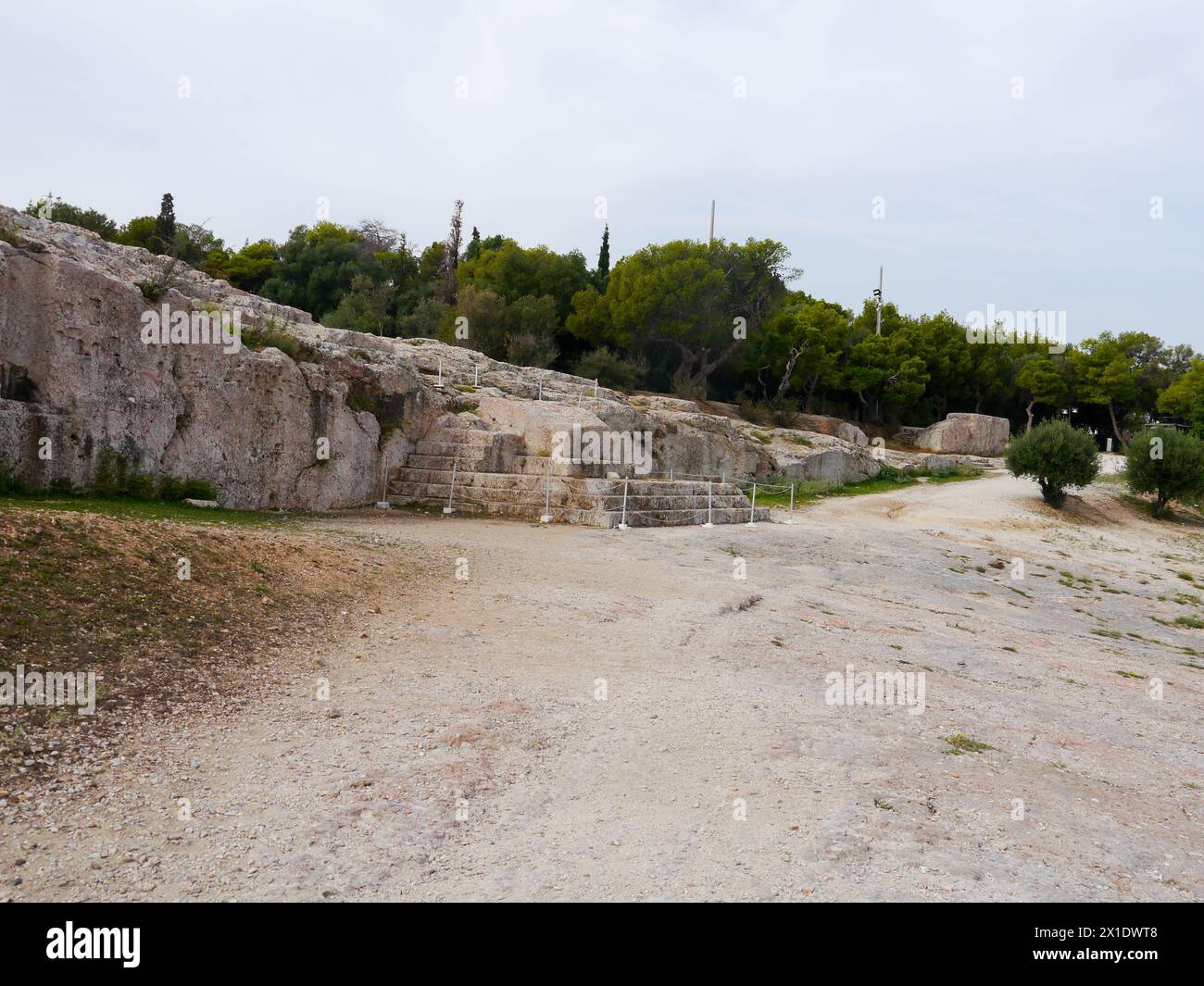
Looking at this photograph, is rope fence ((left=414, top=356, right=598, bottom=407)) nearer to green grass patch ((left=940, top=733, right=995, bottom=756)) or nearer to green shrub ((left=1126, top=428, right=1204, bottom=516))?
green grass patch ((left=940, top=733, right=995, bottom=756))

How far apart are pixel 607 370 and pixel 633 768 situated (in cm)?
2777

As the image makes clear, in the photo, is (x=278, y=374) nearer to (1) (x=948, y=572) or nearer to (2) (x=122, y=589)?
(2) (x=122, y=589)

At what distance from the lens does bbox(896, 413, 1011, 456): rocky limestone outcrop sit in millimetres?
40469

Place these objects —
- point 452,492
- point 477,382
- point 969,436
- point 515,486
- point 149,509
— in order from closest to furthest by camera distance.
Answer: point 149,509, point 452,492, point 515,486, point 477,382, point 969,436

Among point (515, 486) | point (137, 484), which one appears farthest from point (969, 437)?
point (137, 484)

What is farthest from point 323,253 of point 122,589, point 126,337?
point 122,589

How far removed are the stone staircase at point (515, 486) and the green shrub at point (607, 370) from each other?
1535cm

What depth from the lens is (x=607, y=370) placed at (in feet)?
103

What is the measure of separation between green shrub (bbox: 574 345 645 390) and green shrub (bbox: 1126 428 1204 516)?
17.9 meters

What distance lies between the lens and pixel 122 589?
5324mm

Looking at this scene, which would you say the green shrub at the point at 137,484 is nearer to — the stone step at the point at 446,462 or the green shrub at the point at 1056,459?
the stone step at the point at 446,462

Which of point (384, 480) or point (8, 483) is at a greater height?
point (8, 483)

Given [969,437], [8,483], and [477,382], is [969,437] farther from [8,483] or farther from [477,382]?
[8,483]

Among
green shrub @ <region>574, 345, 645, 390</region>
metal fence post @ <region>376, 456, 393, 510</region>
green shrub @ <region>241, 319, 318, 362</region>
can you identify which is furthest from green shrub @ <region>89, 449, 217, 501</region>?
green shrub @ <region>574, 345, 645, 390</region>
